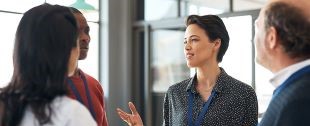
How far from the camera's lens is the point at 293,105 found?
1141 millimetres

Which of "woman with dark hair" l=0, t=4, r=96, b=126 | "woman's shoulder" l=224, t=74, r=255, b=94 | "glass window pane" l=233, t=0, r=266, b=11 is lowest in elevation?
"woman's shoulder" l=224, t=74, r=255, b=94

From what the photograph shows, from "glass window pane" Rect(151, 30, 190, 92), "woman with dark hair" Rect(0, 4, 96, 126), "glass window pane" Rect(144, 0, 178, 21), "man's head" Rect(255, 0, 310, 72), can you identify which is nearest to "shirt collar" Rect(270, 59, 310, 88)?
"man's head" Rect(255, 0, 310, 72)

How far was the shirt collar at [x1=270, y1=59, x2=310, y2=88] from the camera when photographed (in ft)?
4.02

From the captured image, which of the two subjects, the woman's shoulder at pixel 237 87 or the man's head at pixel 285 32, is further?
the woman's shoulder at pixel 237 87

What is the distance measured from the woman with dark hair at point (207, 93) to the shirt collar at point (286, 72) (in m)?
0.76

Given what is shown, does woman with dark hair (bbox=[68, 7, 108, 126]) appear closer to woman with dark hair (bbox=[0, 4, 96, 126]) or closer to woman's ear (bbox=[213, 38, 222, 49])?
woman with dark hair (bbox=[0, 4, 96, 126])

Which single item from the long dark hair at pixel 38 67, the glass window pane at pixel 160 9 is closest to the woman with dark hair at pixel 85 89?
the long dark hair at pixel 38 67

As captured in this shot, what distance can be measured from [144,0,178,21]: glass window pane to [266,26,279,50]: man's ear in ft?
13.2

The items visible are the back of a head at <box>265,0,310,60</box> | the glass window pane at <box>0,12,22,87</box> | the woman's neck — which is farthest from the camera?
the glass window pane at <box>0,12,22,87</box>

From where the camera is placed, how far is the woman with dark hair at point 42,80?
1124 mm

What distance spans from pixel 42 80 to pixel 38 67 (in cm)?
4

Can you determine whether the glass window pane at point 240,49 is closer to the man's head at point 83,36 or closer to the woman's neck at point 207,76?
the woman's neck at point 207,76

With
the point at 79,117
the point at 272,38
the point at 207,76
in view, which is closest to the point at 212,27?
the point at 207,76

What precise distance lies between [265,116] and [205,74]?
3.12ft
